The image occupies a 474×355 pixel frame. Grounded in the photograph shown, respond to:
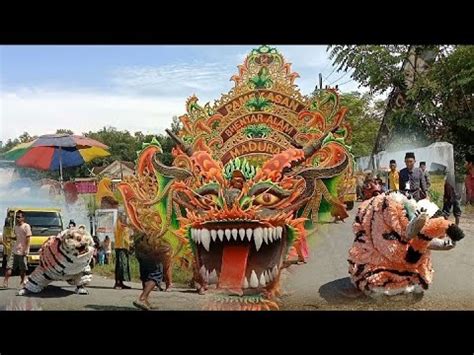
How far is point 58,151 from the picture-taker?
648cm

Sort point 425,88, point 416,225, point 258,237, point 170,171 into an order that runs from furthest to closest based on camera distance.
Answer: point 425,88
point 170,171
point 258,237
point 416,225

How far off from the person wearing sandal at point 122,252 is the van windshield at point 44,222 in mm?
492

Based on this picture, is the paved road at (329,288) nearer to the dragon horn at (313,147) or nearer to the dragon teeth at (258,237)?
the dragon teeth at (258,237)

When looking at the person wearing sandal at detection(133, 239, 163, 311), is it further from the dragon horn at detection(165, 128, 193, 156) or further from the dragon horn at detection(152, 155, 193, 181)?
the dragon horn at detection(165, 128, 193, 156)

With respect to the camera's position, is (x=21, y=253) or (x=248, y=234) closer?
(x=248, y=234)

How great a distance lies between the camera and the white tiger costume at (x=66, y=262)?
21.2ft

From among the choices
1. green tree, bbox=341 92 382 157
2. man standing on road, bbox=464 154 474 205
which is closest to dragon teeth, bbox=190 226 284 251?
green tree, bbox=341 92 382 157

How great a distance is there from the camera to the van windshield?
21.1 feet

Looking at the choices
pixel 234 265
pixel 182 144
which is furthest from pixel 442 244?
pixel 182 144

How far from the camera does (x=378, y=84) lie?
21.8 ft

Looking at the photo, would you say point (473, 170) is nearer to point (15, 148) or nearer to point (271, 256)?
point (271, 256)

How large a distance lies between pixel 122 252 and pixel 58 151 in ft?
3.23

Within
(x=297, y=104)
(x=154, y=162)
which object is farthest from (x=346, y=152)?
(x=154, y=162)

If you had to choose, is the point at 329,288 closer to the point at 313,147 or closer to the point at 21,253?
the point at 313,147
